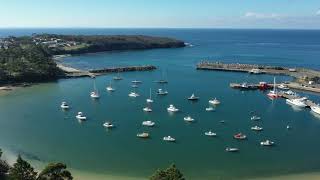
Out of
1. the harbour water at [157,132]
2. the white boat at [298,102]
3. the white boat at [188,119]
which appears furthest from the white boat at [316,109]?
the white boat at [188,119]

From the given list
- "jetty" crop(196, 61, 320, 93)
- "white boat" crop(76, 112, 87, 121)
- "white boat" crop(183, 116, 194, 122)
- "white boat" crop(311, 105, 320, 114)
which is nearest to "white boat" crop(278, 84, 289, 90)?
"jetty" crop(196, 61, 320, 93)

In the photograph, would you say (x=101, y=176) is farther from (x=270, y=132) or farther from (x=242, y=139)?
(x=270, y=132)

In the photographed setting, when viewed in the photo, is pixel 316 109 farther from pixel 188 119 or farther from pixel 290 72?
pixel 290 72

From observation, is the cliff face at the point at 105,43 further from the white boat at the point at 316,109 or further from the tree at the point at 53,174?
the tree at the point at 53,174

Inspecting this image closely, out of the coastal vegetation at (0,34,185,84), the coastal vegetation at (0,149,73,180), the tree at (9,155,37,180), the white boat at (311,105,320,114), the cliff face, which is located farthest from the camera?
the cliff face

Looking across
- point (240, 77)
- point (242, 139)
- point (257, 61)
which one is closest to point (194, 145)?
point (242, 139)

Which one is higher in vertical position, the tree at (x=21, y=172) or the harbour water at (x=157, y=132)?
the tree at (x=21, y=172)

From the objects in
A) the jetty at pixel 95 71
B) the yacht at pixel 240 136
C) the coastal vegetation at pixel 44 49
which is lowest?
the jetty at pixel 95 71

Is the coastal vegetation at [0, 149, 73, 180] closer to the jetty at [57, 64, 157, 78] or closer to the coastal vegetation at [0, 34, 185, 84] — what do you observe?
the coastal vegetation at [0, 34, 185, 84]
